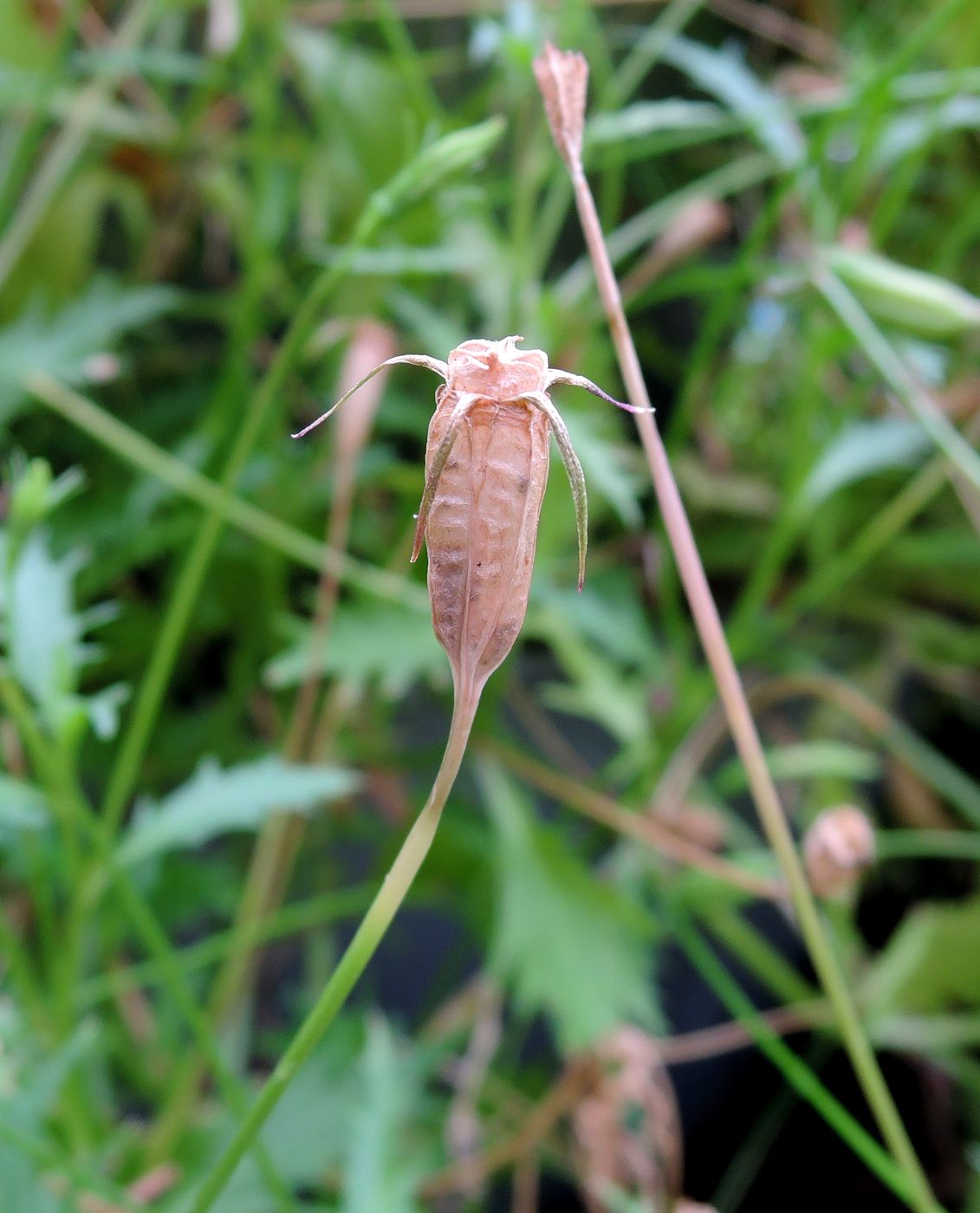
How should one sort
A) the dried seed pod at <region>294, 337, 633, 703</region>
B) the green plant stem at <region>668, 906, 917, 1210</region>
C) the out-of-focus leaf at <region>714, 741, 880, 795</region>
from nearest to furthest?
the dried seed pod at <region>294, 337, 633, 703</region>
the green plant stem at <region>668, 906, 917, 1210</region>
the out-of-focus leaf at <region>714, 741, 880, 795</region>

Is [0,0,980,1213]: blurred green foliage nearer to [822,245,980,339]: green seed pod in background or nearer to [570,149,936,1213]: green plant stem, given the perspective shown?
[822,245,980,339]: green seed pod in background

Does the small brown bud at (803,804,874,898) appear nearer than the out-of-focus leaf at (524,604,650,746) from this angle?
Yes

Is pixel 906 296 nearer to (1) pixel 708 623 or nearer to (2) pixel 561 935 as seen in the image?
(1) pixel 708 623

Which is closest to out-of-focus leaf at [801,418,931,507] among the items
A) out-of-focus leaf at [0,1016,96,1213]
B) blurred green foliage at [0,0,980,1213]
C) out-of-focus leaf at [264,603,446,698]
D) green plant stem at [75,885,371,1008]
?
blurred green foliage at [0,0,980,1213]

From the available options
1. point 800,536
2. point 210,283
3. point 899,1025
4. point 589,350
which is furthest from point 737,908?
point 210,283

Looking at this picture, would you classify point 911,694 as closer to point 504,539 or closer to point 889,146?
point 889,146
